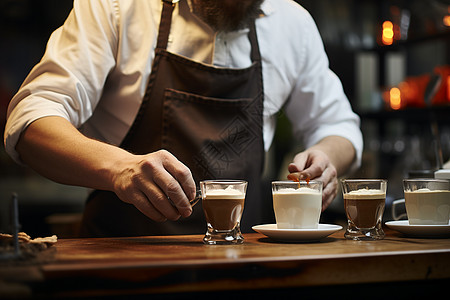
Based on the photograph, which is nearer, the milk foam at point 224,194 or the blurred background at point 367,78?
the milk foam at point 224,194

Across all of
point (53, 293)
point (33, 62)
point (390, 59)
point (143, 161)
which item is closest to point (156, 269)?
point (53, 293)

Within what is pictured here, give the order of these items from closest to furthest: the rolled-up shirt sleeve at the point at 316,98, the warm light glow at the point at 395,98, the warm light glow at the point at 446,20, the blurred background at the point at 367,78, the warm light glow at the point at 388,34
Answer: the rolled-up shirt sleeve at the point at 316,98 → the warm light glow at the point at 446,20 → the blurred background at the point at 367,78 → the warm light glow at the point at 395,98 → the warm light glow at the point at 388,34

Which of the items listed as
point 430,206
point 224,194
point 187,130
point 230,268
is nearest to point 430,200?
point 430,206

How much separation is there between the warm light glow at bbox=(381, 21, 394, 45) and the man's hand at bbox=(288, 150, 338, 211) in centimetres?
293

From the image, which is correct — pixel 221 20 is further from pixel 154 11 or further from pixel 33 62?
pixel 33 62

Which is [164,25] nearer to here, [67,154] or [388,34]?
[67,154]

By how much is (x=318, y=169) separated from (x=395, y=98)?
281cm

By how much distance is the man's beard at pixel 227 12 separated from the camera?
198 centimetres

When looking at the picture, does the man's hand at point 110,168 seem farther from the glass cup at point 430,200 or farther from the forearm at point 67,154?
the glass cup at point 430,200

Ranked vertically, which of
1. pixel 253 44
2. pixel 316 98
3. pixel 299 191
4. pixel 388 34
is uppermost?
pixel 388 34

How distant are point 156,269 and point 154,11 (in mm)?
1203

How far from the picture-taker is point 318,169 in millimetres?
1735

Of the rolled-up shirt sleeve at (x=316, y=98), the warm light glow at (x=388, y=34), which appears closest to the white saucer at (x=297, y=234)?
the rolled-up shirt sleeve at (x=316, y=98)

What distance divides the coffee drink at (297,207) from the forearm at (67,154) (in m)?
0.40
